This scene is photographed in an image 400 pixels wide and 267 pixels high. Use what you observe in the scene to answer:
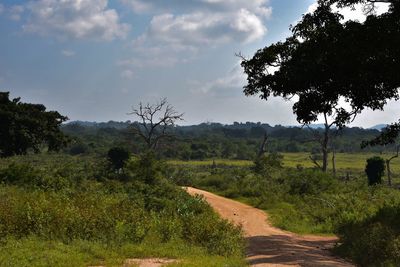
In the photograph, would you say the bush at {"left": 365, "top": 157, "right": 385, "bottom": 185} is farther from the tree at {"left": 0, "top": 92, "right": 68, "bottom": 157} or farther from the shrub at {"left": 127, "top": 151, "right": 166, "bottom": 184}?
the tree at {"left": 0, "top": 92, "right": 68, "bottom": 157}

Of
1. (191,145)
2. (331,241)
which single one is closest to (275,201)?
(331,241)

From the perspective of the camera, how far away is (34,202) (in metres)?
14.7

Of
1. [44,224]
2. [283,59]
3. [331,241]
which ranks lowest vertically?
[331,241]

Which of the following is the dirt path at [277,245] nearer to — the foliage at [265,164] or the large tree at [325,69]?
the large tree at [325,69]

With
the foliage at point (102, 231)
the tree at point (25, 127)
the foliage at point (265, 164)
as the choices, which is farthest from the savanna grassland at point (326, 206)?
the tree at point (25, 127)

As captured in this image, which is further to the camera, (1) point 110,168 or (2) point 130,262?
(1) point 110,168

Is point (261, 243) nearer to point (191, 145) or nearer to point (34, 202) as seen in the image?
point (34, 202)

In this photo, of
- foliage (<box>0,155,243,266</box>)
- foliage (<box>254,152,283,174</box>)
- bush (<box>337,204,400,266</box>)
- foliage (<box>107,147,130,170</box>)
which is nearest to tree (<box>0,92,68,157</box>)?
foliage (<box>107,147,130,170</box>)

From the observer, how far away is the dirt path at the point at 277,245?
13.5 m

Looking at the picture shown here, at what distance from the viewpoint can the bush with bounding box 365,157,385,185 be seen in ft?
138

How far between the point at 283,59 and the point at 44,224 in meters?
10.5

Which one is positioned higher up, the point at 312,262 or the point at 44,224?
the point at 44,224

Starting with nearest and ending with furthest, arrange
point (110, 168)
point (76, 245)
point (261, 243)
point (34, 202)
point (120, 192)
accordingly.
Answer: point (76, 245)
point (34, 202)
point (261, 243)
point (120, 192)
point (110, 168)

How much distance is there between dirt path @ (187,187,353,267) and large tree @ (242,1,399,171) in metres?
4.71
